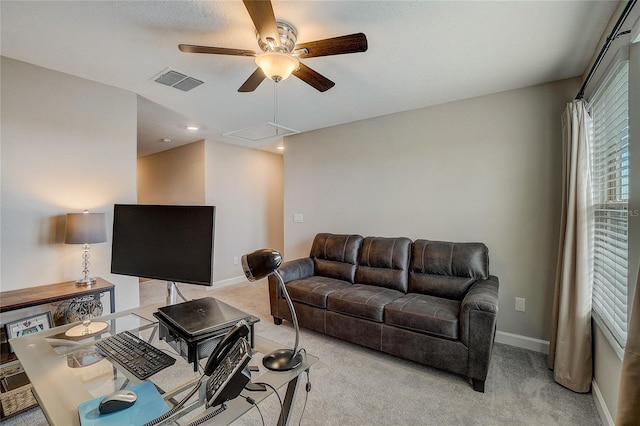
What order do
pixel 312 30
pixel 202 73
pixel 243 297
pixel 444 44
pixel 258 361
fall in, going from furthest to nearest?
pixel 243 297 → pixel 202 73 → pixel 444 44 → pixel 312 30 → pixel 258 361

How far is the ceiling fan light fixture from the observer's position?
66.2 inches

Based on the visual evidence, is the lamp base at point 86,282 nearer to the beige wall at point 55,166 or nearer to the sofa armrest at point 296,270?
the beige wall at point 55,166

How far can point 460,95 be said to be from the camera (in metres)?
2.92

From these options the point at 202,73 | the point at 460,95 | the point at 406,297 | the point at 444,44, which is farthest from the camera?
the point at 460,95

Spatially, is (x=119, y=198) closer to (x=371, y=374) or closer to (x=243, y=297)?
(x=243, y=297)

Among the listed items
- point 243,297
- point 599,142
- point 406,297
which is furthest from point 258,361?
point 243,297

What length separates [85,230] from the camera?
229 cm

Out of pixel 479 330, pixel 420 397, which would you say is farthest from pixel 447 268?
pixel 420 397

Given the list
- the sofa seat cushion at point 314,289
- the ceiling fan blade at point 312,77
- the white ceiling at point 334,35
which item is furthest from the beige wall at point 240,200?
the ceiling fan blade at point 312,77

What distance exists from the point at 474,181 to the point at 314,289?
1.99 meters

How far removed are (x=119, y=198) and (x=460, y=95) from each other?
353cm

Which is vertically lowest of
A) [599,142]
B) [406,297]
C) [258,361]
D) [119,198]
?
[406,297]

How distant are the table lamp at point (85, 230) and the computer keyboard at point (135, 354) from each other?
4.11ft

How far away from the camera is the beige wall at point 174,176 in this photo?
15.8 feet
